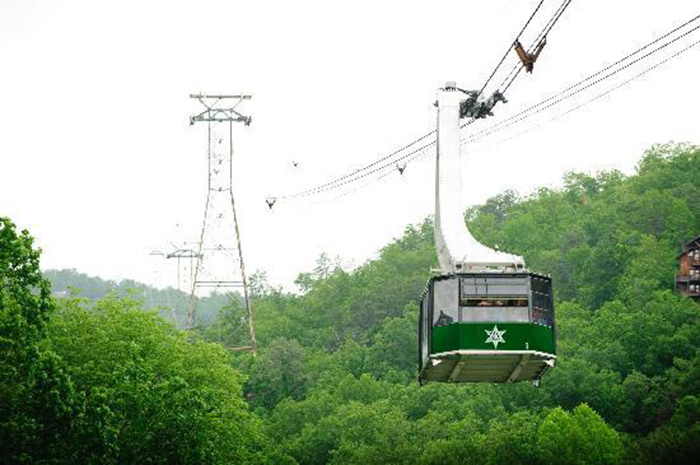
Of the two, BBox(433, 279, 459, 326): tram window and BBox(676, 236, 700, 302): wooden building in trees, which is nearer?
BBox(433, 279, 459, 326): tram window

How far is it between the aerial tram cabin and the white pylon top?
53 mm

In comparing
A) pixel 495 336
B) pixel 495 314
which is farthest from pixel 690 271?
pixel 495 336

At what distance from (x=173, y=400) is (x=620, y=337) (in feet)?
201

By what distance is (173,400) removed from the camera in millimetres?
52625

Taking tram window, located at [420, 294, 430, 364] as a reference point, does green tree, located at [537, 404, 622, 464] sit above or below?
below

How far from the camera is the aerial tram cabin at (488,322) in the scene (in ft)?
119

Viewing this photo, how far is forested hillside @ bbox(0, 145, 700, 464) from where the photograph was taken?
44.3m

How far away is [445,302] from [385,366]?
84985mm

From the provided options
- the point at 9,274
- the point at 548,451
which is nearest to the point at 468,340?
the point at 9,274

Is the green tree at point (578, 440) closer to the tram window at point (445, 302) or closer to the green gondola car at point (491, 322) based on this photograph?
the green gondola car at point (491, 322)

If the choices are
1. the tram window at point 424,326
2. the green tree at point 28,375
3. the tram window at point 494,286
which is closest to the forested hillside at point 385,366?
the green tree at point 28,375

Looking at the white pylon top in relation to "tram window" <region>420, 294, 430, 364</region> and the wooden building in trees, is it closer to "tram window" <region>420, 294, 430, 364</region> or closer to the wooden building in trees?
"tram window" <region>420, 294, 430, 364</region>

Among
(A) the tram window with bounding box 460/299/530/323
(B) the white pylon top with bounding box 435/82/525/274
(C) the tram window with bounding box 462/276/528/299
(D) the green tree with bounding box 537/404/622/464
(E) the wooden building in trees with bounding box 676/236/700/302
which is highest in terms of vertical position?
(E) the wooden building in trees with bounding box 676/236/700/302

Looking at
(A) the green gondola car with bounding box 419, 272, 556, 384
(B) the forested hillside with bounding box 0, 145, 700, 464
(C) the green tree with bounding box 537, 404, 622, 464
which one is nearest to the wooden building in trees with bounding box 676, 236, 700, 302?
(B) the forested hillside with bounding box 0, 145, 700, 464
